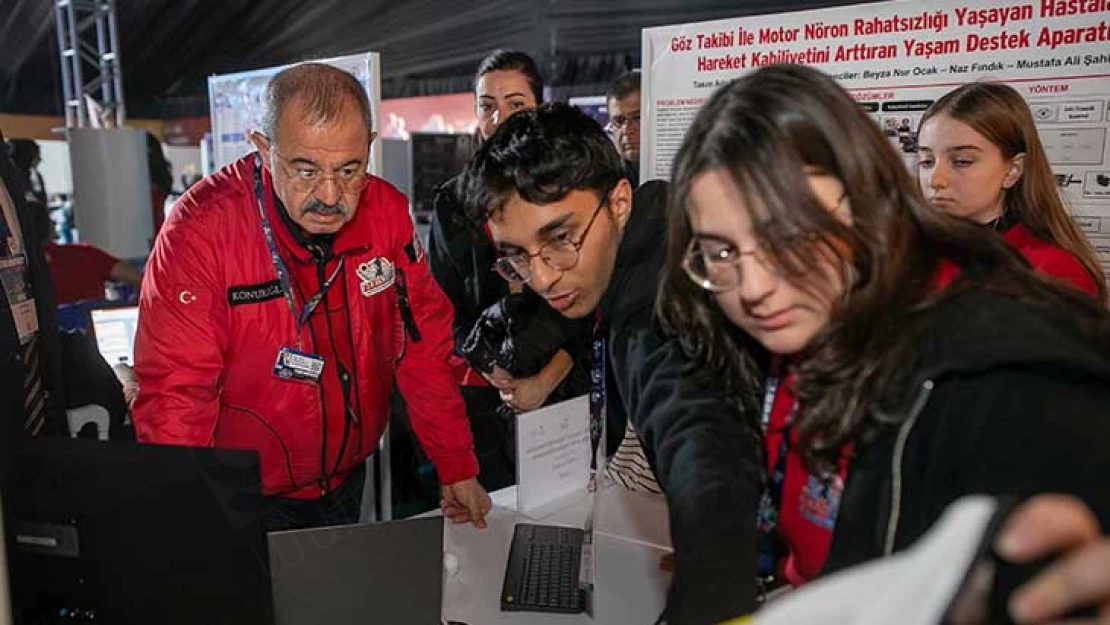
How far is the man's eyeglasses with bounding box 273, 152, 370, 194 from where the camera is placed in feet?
4.98

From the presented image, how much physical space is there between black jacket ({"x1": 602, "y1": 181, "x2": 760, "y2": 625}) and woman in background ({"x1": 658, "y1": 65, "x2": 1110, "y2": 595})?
103mm

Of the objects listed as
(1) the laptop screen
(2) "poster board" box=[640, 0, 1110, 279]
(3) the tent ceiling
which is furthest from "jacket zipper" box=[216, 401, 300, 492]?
(3) the tent ceiling

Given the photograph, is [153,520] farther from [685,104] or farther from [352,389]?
[685,104]

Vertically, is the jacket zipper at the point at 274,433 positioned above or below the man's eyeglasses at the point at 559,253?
below

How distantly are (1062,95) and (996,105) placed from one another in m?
0.29

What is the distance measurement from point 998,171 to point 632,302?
4.04ft

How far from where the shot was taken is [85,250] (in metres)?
3.34

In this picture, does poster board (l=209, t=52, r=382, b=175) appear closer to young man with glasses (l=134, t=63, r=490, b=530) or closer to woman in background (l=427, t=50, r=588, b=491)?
woman in background (l=427, t=50, r=588, b=491)

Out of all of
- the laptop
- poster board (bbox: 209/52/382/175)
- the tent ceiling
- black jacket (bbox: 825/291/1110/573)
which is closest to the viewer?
black jacket (bbox: 825/291/1110/573)

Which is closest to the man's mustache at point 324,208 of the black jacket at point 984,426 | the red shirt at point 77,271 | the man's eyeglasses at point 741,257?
the man's eyeglasses at point 741,257

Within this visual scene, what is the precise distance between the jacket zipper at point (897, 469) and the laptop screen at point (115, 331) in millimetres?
2631

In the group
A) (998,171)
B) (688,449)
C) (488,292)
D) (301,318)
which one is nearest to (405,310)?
(301,318)

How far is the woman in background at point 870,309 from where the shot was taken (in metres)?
0.62

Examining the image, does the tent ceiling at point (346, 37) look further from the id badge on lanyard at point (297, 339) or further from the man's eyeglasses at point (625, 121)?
the id badge on lanyard at point (297, 339)
